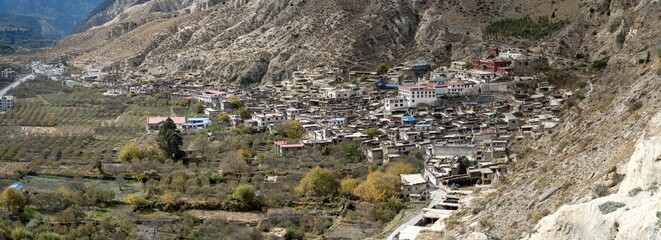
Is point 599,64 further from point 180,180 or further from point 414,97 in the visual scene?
point 180,180

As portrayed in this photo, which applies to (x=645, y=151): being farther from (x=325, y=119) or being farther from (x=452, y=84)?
(x=452, y=84)

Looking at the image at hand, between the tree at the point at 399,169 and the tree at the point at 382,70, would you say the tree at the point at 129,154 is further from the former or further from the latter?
the tree at the point at 382,70

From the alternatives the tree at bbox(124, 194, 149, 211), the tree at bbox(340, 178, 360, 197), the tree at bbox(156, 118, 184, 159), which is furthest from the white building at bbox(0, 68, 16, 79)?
the tree at bbox(340, 178, 360, 197)

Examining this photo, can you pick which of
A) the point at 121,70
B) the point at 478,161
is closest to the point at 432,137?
the point at 478,161

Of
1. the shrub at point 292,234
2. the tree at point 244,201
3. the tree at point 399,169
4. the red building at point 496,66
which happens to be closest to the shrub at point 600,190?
the shrub at point 292,234

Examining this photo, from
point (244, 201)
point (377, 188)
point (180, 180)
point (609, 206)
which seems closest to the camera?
point (609, 206)

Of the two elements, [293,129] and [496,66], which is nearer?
[293,129]

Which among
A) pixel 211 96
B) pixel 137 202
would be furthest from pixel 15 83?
pixel 137 202
